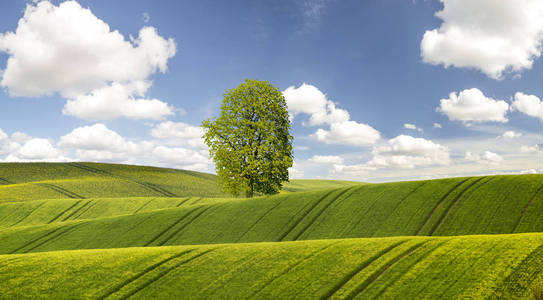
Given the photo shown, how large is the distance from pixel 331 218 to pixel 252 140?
16.0 m

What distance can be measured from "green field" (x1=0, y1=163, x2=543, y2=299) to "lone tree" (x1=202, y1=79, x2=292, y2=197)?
634 cm

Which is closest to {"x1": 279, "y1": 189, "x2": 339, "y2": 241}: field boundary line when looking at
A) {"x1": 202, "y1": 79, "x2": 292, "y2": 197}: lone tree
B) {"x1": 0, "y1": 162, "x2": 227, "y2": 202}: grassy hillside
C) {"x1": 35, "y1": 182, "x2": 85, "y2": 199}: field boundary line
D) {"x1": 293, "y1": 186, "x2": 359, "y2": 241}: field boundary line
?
{"x1": 293, "y1": 186, "x2": 359, "y2": 241}: field boundary line

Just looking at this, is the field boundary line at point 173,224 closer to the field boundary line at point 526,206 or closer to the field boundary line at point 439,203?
the field boundary line at point 439,203

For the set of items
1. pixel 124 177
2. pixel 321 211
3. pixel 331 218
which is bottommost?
pixel 331 218

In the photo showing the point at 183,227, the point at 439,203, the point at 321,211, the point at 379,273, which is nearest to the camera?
the point at 379,273

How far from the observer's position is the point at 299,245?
14266 millimetres

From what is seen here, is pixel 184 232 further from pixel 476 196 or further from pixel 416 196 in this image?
pixel 476 196

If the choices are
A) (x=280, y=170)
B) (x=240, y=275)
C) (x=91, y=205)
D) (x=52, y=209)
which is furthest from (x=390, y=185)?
(x=52, y=209)

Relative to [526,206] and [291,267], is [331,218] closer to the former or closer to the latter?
[526,206]

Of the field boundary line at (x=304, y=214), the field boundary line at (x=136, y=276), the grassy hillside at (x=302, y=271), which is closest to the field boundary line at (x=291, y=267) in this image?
the grassy hillside at (x=302, y=271)

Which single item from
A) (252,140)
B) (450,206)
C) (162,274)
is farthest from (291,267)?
(252,140)

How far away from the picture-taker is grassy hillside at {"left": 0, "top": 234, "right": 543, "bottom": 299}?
10.2 meters

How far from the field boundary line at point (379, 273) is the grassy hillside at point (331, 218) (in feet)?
30.0

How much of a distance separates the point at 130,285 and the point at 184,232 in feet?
50.9
